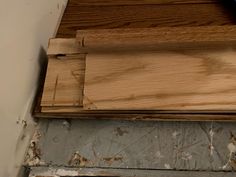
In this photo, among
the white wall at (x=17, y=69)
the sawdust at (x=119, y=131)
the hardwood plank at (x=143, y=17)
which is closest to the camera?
the white wall at (x=17, y=69)

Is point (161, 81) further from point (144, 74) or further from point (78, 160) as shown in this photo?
point (78, 160)

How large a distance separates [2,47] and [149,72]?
0.35 metres

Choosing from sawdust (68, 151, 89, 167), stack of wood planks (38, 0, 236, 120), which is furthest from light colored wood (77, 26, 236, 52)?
sawdust (68, 151, 89, 167)

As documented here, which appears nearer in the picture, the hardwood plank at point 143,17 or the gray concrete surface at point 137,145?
the gray concrete surface at point 137,145

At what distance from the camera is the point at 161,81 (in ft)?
2.72

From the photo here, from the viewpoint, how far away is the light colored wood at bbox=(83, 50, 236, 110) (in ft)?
2.63

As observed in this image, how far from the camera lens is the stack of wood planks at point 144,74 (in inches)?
31.6

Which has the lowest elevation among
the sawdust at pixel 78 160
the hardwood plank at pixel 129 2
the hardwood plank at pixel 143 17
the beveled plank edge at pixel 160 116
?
the sawdust at pixel 78 160

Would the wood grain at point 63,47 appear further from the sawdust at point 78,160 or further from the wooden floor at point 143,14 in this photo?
the sawdust at point 78,160

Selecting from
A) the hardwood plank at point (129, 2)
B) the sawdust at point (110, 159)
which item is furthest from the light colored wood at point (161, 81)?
the hardwood plank at point (129, 2)

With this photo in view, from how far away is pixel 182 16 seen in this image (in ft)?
3.41

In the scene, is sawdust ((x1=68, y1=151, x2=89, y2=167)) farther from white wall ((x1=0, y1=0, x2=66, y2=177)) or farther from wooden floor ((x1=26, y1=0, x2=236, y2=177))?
white wall ((x1=0, y1=0, x2=66, y2=177))

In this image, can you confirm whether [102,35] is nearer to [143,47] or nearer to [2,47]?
[143,47]

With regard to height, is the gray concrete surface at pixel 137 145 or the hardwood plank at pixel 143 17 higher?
the hardwood plank at pixel 143 17
